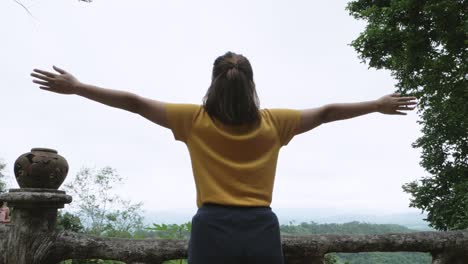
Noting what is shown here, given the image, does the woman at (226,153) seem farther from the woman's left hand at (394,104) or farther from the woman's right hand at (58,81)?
the woman's left hand at (394,104)

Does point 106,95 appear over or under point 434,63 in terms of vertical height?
under

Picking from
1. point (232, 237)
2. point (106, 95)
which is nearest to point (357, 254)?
point (232, 237)

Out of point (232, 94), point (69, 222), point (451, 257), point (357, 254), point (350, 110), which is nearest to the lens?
point (232, 94)

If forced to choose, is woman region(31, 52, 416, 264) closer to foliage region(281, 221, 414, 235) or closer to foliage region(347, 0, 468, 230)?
foliage region(281, 221, 414, 235)

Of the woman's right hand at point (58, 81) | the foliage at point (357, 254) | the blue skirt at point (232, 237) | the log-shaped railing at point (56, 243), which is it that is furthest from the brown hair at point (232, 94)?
the foliage at point (357, 254)

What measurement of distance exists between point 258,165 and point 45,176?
168 centimetres

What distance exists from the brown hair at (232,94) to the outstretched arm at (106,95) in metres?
0.21

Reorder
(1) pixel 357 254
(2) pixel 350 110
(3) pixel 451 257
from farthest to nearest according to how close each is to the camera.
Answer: (1) pixel 357 254 < (3) pixel 451 257 < (2) pixel 350 110

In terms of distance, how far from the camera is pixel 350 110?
6.23ft

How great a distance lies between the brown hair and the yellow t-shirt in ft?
0.12

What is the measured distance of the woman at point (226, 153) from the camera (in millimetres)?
1517

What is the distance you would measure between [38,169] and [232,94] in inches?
64.7

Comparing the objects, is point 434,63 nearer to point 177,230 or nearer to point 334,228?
point 334,228

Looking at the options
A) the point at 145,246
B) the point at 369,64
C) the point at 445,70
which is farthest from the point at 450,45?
the point at 145,246
